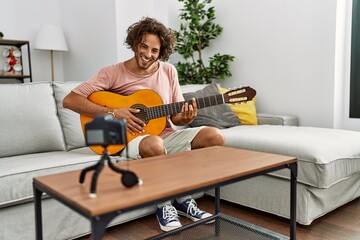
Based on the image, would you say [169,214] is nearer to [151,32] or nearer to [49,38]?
[151,32]

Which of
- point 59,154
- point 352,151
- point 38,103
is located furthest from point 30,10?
point 352,151

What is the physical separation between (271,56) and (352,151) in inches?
51.3

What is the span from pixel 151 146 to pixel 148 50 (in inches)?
20.8

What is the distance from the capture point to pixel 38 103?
2148 millimetres

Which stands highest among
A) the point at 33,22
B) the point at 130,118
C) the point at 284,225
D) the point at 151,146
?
the point at 33,22

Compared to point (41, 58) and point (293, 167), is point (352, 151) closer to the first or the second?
point (293, 167)

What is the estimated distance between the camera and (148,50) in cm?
191

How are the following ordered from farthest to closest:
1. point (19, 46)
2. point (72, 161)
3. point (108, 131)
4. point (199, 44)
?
point (19, 46) → point (199, 44) → point (72, 161) → point (108, 131)

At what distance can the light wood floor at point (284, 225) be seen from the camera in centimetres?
182

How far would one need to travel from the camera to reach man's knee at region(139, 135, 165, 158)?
1719 millimetres

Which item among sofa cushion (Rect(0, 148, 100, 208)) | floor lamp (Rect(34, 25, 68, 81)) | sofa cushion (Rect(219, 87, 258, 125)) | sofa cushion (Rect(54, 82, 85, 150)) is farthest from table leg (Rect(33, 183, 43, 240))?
floor lamp (Rect(34, 25, 68, 81))

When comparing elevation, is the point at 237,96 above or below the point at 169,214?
above

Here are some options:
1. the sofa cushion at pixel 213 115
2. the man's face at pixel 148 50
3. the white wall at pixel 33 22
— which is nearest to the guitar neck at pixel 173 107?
the man's face at pixel 148 50

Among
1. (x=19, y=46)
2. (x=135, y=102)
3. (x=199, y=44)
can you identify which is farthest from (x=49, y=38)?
(x=135, y=102)
